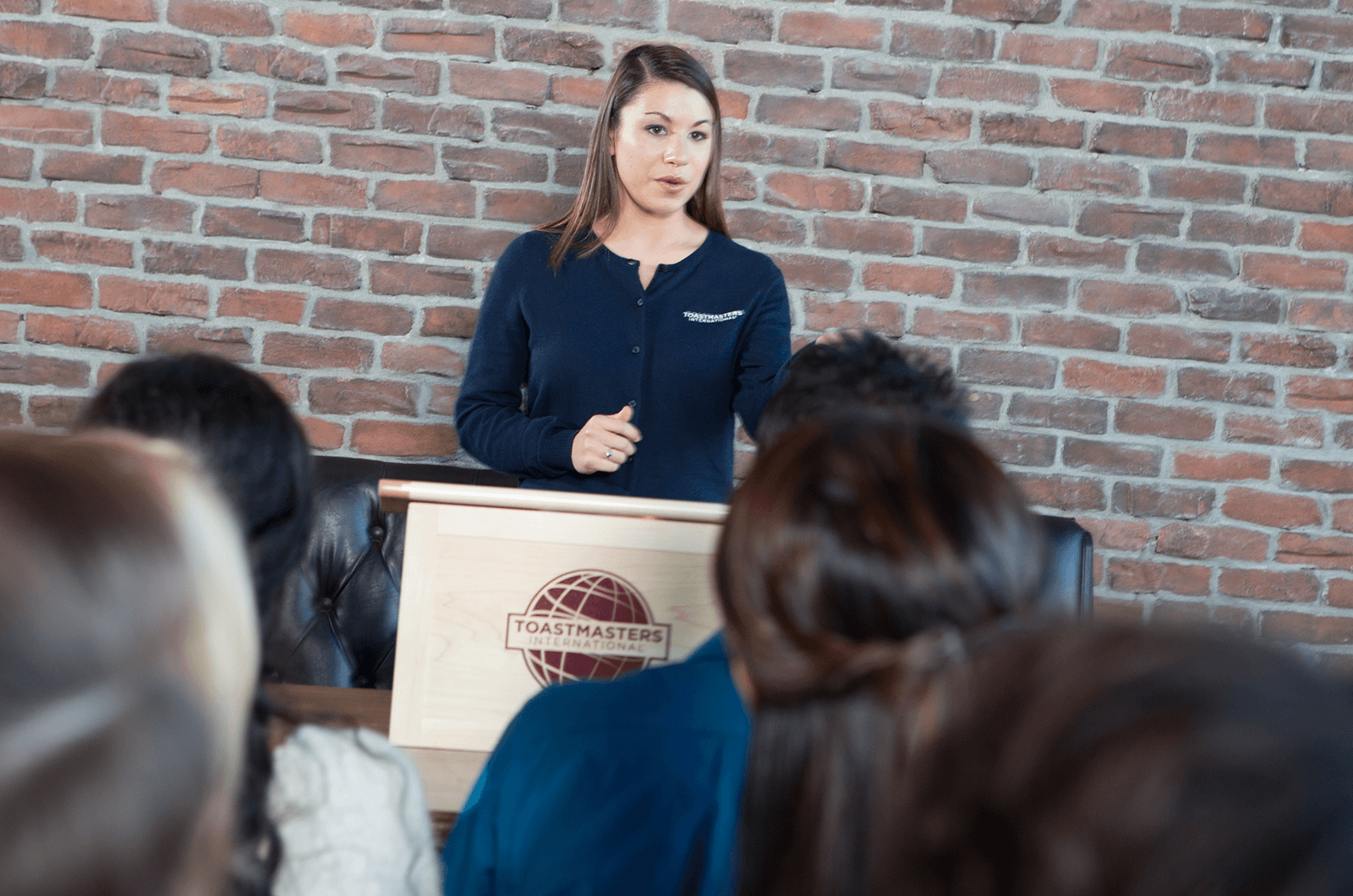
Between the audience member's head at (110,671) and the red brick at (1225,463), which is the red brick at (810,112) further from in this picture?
the audience member's head at (110,671)

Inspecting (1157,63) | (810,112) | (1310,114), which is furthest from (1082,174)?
(810,112)

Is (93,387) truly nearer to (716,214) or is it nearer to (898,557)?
(716,214)

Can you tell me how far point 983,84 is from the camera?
6.80 ft

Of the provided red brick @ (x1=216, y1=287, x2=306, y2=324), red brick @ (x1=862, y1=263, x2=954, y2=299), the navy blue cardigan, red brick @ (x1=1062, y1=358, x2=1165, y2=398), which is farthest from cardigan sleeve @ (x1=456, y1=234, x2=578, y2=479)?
red brick @ (x1=1062, y1=358, x2=1165, y2=398)

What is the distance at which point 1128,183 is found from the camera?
210 centimetres

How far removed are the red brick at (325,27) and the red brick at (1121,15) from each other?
4.67 feet

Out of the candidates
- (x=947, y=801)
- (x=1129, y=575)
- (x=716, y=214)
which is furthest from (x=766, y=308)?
(x=947, y=801)

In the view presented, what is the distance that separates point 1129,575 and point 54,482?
2.17m

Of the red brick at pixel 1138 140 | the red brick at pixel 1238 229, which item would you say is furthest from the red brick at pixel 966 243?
the red brick at pixel 1238 229

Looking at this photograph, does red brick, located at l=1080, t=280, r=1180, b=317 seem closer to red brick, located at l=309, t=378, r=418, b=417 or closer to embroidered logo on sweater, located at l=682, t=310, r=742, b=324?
embroidered logo on sweater, located at l=682, t=310, r=742, b=324

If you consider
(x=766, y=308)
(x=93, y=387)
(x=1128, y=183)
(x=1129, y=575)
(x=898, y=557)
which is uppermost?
(x=1128, y=183)

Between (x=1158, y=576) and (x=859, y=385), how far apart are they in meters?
1.40

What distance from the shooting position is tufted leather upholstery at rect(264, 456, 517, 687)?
1.92 m

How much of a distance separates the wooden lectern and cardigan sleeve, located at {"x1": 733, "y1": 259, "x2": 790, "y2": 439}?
0.68 meters
